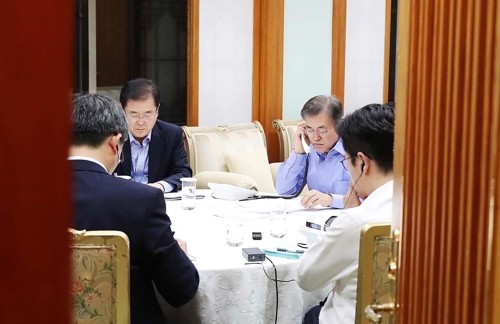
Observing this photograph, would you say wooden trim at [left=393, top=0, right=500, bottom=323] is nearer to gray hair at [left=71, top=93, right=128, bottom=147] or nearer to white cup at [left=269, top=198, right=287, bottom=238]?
gray hair at [left=71, top=93, right=128, bottom=147]

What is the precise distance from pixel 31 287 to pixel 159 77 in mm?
5586

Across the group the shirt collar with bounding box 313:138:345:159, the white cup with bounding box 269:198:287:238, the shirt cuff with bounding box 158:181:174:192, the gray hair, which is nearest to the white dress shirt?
the white cup with bounding box 269:198:287:238

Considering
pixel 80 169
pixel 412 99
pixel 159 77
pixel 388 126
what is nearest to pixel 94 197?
pixel 80 169

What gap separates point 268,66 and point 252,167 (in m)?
0.92

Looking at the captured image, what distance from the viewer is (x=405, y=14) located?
4.09 feet

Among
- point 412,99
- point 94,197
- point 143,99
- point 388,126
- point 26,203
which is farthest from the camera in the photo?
point 143,99

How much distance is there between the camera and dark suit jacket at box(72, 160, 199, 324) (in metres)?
2.06

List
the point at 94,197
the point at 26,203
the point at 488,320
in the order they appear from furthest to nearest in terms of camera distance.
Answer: the point at 94,197, the point at 488,320, the point at 26,203

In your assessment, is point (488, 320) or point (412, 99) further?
point (412, 99)

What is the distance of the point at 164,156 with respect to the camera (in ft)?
13.1

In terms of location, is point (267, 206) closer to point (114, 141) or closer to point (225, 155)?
point (114, 141)

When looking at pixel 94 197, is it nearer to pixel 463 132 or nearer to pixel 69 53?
pixel 463 132

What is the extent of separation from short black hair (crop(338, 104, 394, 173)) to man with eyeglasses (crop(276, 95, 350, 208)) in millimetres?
1180

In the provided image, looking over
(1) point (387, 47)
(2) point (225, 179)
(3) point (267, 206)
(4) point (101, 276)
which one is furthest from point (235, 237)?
(1) point (387, 47)
